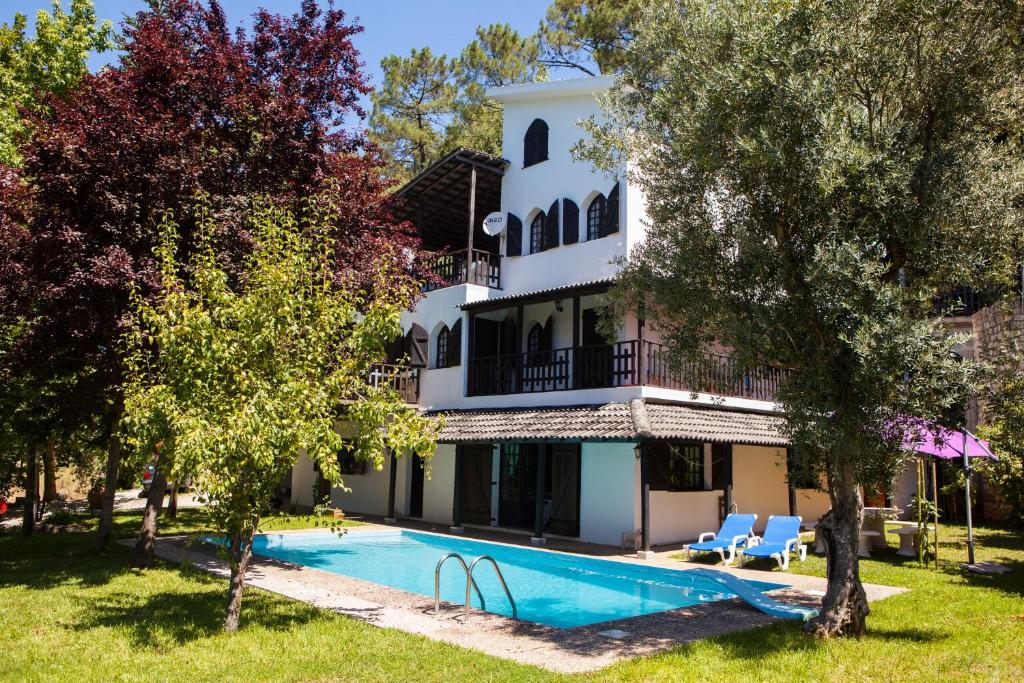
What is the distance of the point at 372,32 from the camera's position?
42.7 feet

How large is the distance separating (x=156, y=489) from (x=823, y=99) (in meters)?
11.5

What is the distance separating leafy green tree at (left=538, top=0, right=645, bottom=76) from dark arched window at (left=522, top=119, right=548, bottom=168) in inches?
360

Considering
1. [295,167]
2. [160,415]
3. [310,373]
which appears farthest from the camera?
[295,167]

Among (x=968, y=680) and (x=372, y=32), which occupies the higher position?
(x=372, y=32)

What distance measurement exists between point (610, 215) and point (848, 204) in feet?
34.4

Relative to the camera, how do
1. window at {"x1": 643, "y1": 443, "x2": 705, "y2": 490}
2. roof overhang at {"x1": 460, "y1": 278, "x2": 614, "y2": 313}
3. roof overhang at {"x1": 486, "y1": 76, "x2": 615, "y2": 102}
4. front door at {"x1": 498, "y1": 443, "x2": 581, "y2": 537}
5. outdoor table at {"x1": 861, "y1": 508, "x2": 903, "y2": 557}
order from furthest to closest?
roof overhang at {"x1": 486, "y1": 76, "x2": 615, "y2": 102}, front door at {"x1": 498, "y1": 443, "x2": 581, "y2": 537}, window at {"x1": 643, "y1": 443, "x2": 705, "y2": 490}, roof overhang at {"x1": 460, "y1": 278, "x2": 614, "y2": 313}, outdoor table at {"x1": 861, "y1": 508, "x2": 903, "y2": 557}

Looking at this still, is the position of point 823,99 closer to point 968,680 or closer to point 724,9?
point 724,9

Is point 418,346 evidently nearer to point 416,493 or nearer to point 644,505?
point 416,493

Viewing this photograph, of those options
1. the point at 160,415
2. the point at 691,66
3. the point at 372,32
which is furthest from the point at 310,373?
the point at 372,32

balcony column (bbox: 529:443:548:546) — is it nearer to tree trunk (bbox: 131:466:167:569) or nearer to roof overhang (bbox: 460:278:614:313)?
roof overhang (bbox: 460:278:614:313)

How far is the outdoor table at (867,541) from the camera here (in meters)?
14.9

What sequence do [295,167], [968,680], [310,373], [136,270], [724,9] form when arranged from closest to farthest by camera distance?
[968,680] → [310,373] → [724,9] → [136,270] → [295,167]

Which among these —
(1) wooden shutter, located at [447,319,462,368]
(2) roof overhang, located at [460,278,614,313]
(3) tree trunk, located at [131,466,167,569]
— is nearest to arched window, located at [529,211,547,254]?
(2) roof overhang, located at [460,278,614,313]

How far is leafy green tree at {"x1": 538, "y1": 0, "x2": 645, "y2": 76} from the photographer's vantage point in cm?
3039
